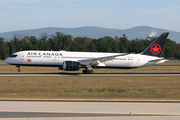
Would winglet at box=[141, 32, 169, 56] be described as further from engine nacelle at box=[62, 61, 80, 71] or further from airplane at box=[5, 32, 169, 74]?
engine nacelle at box=[62, 61, 80, 71]

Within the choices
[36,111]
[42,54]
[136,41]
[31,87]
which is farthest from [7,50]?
[36,111]

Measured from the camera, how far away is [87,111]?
1508cm

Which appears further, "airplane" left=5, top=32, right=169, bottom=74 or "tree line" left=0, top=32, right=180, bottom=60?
"tree line" left=0, top=32, right=180, bottom=60

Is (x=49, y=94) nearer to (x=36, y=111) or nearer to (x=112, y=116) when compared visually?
(x=36, y=111)

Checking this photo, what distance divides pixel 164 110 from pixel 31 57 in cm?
3285

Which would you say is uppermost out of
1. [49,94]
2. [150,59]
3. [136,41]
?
[136,41]

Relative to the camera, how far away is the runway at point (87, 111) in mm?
13395

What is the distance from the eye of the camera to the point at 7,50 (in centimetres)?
12269

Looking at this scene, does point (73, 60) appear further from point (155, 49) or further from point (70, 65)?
point (155, 49)

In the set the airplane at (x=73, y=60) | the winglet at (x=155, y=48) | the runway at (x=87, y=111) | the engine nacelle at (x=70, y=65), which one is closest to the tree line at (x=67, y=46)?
the winglet at (x=155, y=48)

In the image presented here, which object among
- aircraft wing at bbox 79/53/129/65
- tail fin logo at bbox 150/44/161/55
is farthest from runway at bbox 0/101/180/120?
tail fin logo at bbox 150/44/161/55

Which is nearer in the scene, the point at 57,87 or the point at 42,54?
the point at 57,87

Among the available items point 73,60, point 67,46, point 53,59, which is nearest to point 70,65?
point 73,60

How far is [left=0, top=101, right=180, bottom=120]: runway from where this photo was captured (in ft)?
43.9
